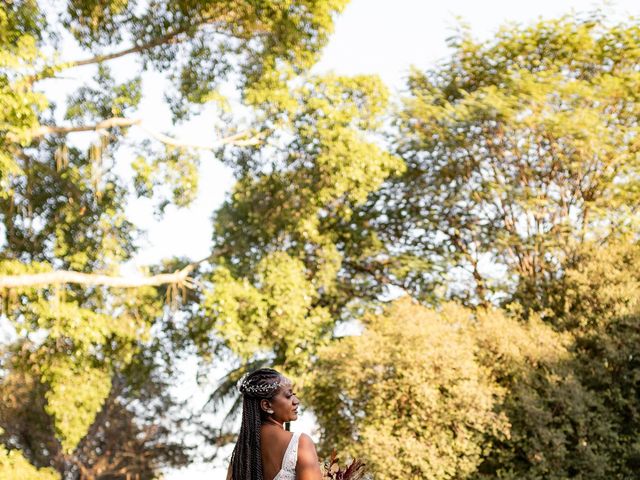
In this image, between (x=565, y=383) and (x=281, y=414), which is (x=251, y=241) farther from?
(x=281, y=414)

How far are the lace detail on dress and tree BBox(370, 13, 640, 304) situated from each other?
18.0 meters

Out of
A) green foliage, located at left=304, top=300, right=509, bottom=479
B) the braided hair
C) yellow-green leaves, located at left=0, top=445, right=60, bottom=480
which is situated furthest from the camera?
green foliage, located at left=304, top=300, right=509, bottom=479

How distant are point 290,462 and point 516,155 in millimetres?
19448

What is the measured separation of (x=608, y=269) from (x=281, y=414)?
16.9 meters

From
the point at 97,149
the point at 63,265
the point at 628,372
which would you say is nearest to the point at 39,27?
the point at 97,149

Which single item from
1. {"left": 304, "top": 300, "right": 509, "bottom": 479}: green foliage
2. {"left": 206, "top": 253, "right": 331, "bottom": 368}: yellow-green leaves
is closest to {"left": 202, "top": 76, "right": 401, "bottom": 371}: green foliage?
{"left": 206, "top": 253, "right": 331, "bottom": 368}: yellow-green leaves

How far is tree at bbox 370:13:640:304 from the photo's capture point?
21.8 meters

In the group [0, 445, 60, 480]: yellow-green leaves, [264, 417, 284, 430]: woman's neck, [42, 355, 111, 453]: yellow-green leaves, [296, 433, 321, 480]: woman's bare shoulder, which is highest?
[42, 355, 111, 453]: yellow-green leaves

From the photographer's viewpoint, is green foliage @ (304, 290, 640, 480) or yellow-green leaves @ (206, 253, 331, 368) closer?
green foliage @ (304, 290, 640, 480)

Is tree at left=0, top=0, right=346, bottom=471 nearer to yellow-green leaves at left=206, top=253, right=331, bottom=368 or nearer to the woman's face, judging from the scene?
yellow-green leaves at left=206, top=253, right=331, bottom=368

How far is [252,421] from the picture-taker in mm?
4457

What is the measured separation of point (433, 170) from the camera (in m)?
23.6

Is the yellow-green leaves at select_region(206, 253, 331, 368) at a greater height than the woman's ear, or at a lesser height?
greater

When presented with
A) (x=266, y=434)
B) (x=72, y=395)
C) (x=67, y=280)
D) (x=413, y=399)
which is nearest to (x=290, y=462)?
(x=266, y=434)
